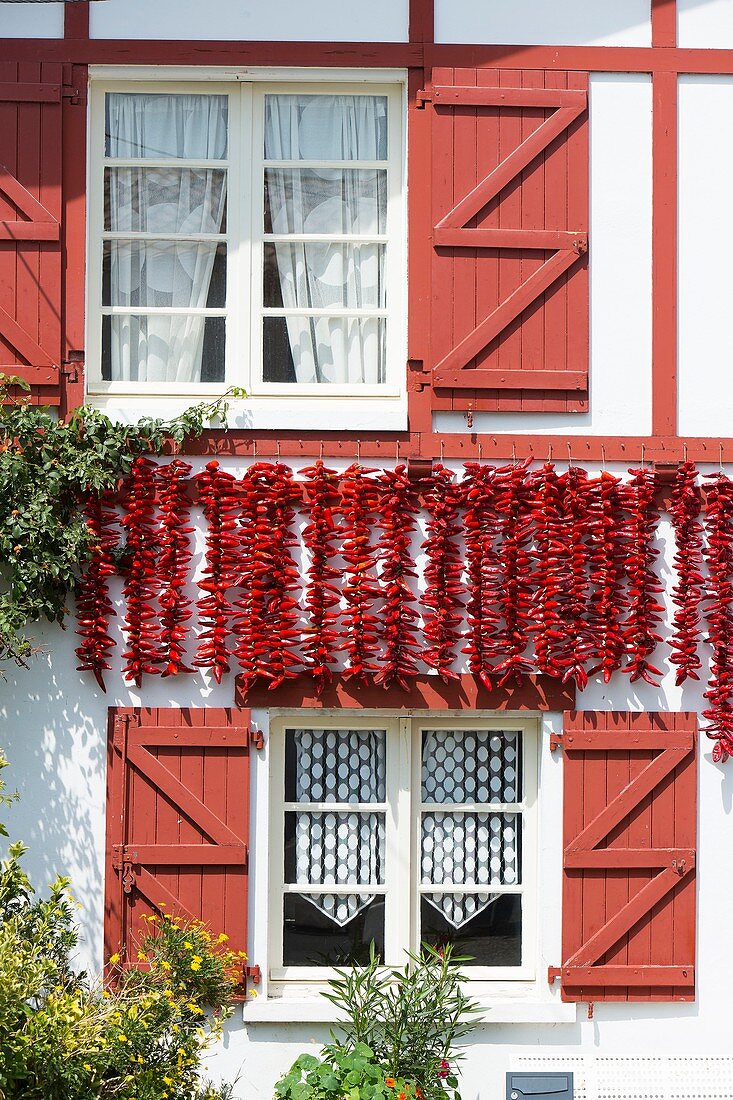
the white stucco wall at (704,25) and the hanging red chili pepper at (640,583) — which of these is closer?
the hanging red chili pepper at (640,583)

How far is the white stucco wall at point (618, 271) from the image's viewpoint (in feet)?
16.8

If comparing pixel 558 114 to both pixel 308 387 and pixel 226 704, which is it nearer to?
pixel 308 387

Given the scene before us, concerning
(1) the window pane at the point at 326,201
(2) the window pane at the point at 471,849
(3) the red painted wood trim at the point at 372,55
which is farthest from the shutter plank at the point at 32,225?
(2) the window pane at the point at 471,849

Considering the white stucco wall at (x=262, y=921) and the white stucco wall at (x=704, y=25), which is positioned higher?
the white stucco wall at (x=704, y=25)

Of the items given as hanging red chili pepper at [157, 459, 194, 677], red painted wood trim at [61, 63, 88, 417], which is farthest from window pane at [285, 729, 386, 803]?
red painted wood trim at [61, 63, 88, 417]

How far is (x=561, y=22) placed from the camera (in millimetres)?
5152

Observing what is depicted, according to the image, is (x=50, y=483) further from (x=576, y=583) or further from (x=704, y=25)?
(x=704, y=25)

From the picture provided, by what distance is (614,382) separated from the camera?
514 centimetres

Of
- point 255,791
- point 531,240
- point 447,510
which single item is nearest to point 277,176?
point 531,240

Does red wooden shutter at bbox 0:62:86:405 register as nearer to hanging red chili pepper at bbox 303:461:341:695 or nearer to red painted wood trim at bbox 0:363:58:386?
red painted wood trim at bbox 0:363:58:386

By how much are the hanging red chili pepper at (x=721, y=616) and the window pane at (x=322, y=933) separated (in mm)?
1742

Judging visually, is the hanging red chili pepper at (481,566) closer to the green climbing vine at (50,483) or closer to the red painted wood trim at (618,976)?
the green climbing vine at (50,483)

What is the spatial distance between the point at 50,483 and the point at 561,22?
10.2 ft

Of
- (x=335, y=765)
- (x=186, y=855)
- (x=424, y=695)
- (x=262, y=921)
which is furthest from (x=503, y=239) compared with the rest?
(x=262, y=921)
